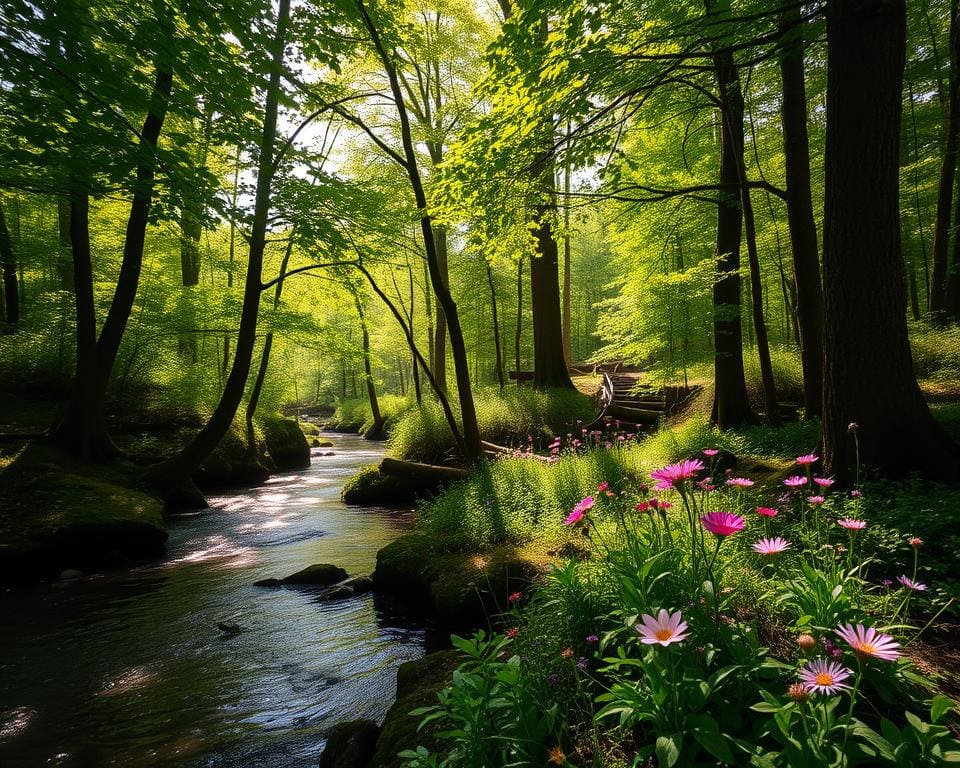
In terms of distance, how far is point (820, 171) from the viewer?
11.5 metres

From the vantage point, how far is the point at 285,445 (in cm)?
1628

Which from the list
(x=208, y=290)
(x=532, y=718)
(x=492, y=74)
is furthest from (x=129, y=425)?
(x=532, y=718)

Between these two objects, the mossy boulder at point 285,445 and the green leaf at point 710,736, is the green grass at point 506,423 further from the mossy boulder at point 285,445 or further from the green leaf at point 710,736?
the green leaf at point 710,736

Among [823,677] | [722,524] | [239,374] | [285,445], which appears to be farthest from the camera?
[285,445]

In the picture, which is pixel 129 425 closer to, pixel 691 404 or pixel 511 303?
pixel 691 404

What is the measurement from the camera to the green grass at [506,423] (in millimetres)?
10539

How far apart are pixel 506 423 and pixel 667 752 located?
9962 mm

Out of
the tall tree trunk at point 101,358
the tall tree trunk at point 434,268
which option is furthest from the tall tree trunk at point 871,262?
the tall tree trunk at point 101,358

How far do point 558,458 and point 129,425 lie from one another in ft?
32.5

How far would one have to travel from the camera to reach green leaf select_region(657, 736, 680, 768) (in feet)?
3.53

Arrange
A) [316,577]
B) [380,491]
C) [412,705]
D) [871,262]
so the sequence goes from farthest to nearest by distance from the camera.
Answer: [380,491], [316,577], [871,262], [412,705]

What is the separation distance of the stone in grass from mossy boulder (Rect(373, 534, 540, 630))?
1.11 meters

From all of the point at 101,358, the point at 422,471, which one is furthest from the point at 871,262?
the point at 101,358

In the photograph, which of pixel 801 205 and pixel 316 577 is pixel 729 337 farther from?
pixel 316 577
